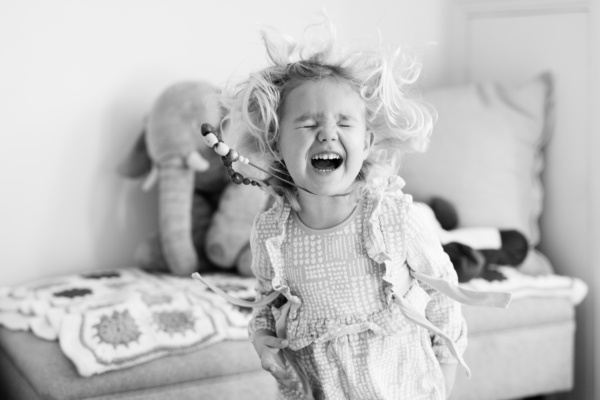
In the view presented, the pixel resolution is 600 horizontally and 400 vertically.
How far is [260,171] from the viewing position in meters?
1.35

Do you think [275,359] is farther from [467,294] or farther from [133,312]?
[133,312]

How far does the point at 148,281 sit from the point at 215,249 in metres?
0.19

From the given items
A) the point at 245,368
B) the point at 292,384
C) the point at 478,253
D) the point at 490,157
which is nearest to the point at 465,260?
the point at 478,253

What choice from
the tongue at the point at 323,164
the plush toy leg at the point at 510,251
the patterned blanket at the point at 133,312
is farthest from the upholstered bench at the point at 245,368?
the tongue at the point at 323,164

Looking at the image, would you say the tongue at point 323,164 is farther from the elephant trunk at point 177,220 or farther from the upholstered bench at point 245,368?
the elephant trunk at point 177,220

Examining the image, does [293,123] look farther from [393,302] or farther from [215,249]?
[215,249]

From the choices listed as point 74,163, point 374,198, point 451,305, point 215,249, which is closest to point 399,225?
point 374,198

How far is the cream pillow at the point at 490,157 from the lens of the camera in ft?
7.70

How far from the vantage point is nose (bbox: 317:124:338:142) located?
3.91 ft

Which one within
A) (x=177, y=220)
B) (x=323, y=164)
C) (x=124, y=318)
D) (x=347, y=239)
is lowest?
(x=124, y=318)

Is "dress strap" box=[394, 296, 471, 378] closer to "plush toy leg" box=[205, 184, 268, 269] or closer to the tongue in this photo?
the tongue

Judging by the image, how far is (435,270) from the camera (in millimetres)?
1271

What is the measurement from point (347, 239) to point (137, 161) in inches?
45.2

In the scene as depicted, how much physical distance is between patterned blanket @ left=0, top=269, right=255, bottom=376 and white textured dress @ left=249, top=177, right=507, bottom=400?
48 cm
